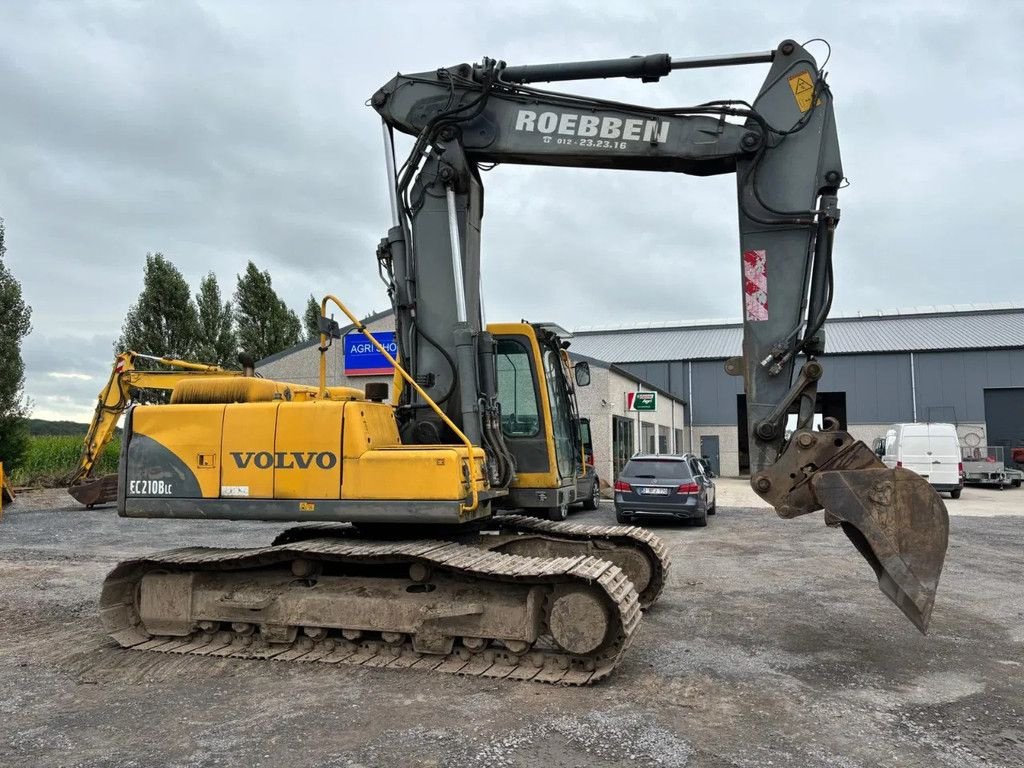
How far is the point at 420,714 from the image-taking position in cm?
475

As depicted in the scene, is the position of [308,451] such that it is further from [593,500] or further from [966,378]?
[966,378]

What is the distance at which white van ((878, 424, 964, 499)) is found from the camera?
23500 millimetres

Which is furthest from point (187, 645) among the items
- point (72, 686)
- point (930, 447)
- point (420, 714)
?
point (930, 447)

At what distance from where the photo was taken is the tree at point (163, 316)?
3631cm

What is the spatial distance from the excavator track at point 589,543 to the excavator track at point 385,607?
95 cm

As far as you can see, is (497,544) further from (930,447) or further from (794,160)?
(930,447)

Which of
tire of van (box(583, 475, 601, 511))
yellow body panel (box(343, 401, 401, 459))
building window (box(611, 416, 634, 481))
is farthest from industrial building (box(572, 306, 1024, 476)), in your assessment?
yellow body panel (box(343, 401, 401, 459))

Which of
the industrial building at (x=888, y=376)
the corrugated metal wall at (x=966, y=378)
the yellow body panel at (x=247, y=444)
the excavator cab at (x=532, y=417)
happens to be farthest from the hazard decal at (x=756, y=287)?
the corrugated metal wall at (x=966, y=378)

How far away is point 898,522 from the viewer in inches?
201

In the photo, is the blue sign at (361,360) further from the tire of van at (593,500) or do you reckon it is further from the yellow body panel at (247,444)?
the yellow body panel at (247,444)

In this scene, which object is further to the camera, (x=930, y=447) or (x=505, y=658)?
(x=930, y=447)

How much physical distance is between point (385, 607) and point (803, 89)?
16.8ft

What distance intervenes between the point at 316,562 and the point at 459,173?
3418mm

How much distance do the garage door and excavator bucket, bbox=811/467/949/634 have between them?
38859 mm
